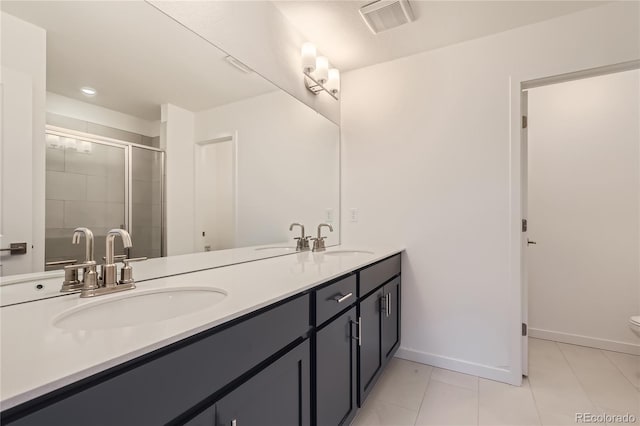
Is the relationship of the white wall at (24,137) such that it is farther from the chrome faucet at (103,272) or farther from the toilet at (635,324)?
the toilet at (635,324)

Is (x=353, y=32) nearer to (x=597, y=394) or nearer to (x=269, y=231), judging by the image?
(x=269, y=231)

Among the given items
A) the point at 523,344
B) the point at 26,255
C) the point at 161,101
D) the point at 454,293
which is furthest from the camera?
the point at 454,293

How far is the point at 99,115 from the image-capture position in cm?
97

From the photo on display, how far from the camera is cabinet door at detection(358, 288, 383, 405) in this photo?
1485mm

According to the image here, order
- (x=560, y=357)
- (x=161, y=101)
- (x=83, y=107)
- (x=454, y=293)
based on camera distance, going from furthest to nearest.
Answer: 1. (x=560, y=357)
2. (x=454, y=293)
3. (x=161, y=101)
4. (x=83, y=107)

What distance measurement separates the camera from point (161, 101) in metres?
1.19

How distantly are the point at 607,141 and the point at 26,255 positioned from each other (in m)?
3.45

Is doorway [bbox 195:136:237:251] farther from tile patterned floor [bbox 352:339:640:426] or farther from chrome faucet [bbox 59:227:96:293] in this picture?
tile patterned floor [bbox 352:339:640:426]

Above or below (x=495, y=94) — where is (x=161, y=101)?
below

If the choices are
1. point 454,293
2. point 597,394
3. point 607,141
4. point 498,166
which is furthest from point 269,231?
point 607,141

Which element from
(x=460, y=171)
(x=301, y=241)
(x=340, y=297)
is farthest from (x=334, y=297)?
(x=460, y=171)

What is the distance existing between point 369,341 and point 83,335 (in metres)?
1.29

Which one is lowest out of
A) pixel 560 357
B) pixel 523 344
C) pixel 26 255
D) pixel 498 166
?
pixel 560 357

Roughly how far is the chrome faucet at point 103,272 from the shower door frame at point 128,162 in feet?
0.41
